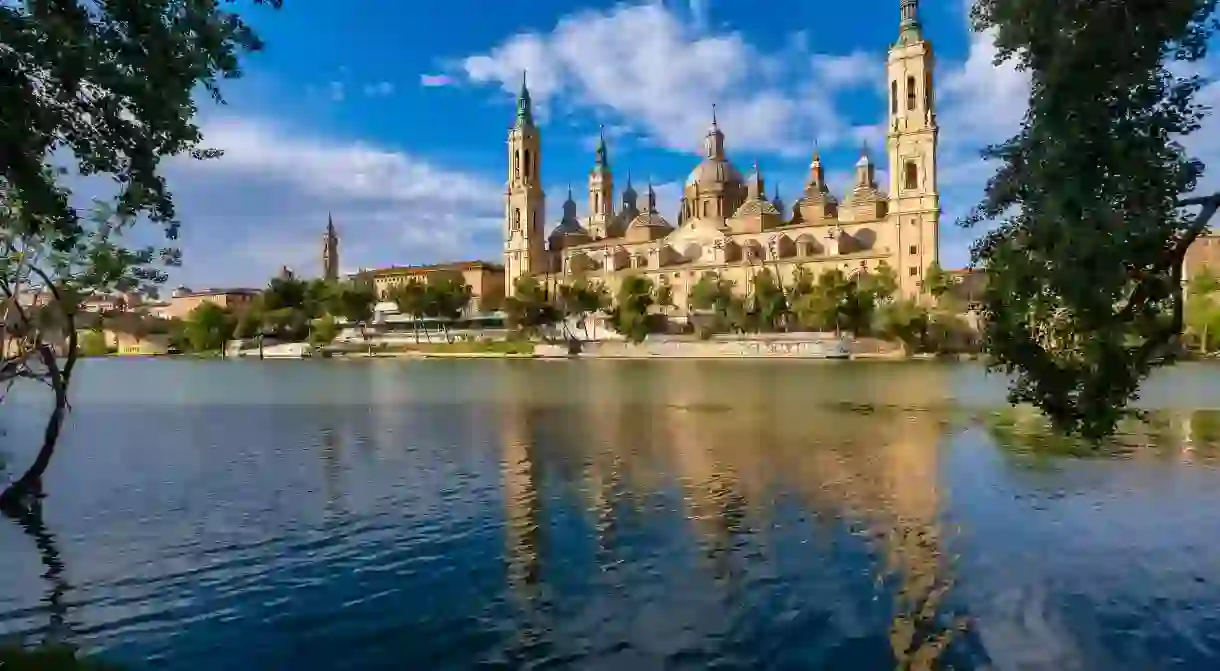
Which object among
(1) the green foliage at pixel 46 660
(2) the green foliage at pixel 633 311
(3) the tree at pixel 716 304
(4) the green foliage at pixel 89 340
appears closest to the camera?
(1) the green foliage at pixel 46 660

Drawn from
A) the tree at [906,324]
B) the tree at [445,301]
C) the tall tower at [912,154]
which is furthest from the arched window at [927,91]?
the tree at [445,301]

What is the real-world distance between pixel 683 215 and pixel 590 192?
76.8 ft

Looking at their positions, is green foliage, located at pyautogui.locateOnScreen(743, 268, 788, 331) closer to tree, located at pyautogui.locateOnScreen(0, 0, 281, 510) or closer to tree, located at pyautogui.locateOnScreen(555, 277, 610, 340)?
tree, located at pyautogui.locateOnScreen(555, 277, 610, 340)

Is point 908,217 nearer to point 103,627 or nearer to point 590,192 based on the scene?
point 590,192

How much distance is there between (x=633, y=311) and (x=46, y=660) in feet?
307

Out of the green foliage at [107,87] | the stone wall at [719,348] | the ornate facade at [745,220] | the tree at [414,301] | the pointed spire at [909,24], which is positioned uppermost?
the pointed spire at [909,24]

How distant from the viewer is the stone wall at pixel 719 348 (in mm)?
90562

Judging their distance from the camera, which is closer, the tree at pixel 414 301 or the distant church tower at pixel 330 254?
the tree at pixel 414 301

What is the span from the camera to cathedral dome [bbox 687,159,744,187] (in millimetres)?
137250

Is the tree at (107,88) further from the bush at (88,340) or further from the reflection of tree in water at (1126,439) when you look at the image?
the reflection of tree in water at (1126,439)

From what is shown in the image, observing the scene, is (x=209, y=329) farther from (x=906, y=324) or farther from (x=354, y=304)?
(x=906, y=324)

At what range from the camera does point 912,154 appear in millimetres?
107625

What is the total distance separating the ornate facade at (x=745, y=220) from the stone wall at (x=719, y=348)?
62.9 ft

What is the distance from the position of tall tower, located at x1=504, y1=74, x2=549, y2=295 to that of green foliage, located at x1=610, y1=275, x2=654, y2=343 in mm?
43017
